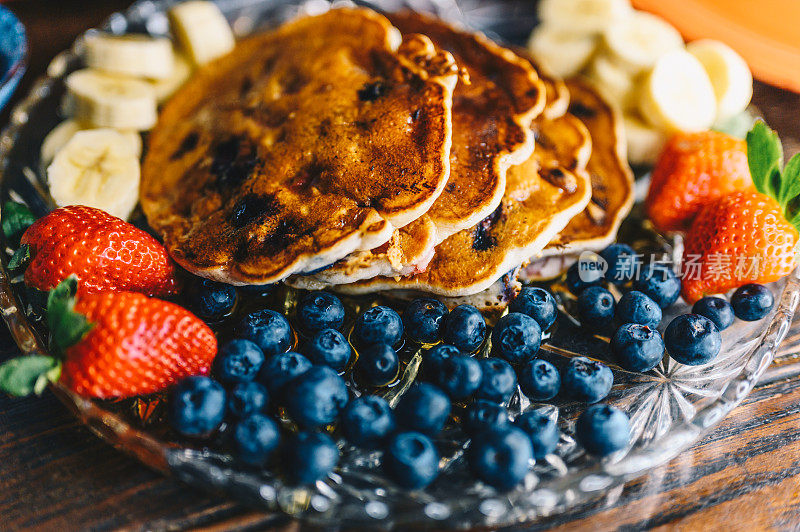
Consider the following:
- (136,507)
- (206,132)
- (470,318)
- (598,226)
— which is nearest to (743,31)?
(598,226)

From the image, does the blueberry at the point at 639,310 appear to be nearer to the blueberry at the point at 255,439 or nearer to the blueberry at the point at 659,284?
the blueberry at the point at 659,284

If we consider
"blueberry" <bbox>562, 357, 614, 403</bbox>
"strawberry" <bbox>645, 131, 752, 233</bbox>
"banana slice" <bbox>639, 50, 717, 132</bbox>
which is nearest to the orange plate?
"banana slice" <bbox>639, 50, 717, 132</bbox>

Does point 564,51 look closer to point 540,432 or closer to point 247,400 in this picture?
point 540,432

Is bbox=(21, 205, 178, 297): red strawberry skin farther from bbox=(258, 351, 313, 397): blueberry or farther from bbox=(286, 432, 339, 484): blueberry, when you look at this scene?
bbox=(286, 432, 339, 484): blueberry

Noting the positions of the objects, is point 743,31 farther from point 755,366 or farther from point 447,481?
point 447,481

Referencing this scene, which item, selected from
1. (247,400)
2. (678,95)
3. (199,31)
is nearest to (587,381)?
(247,400)

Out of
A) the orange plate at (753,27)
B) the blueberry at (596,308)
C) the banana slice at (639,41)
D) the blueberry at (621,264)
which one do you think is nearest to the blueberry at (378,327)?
the blueberry at (596,308)

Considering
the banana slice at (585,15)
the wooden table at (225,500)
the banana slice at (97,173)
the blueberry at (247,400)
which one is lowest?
the wooden table at (225,500)
